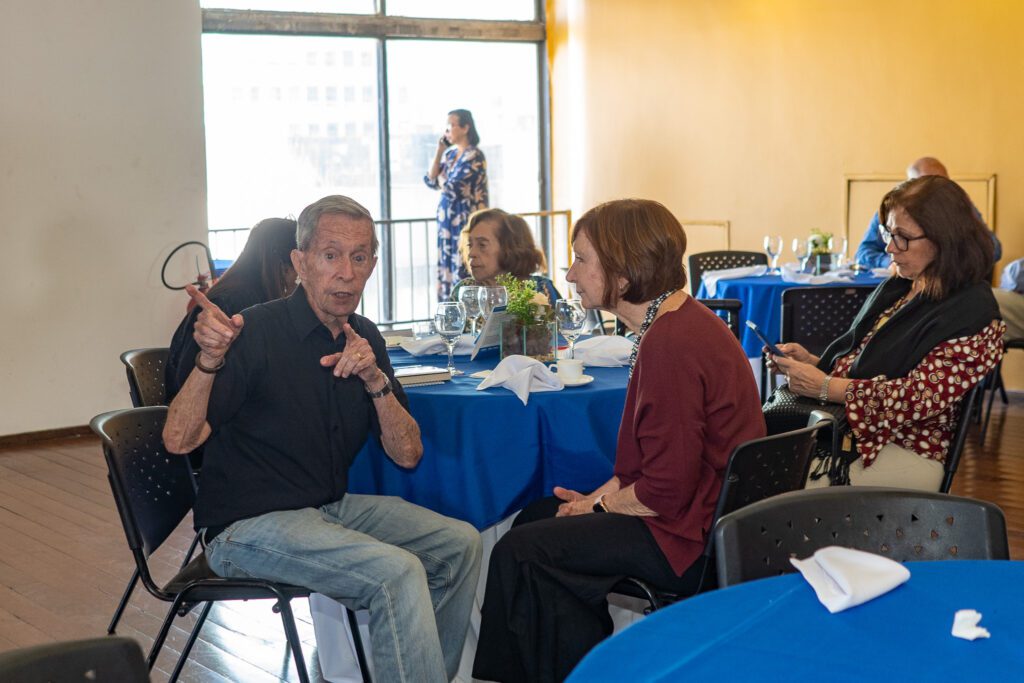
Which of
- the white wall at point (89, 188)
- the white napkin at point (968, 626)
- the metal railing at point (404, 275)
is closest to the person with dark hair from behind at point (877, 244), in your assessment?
the metal railing at point (404, 275)

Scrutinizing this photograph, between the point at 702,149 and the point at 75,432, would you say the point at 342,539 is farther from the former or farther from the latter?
the point at 702,149

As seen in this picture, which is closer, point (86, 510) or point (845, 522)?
point (845, 522)

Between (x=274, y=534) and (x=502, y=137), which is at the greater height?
(x=502, y=137)

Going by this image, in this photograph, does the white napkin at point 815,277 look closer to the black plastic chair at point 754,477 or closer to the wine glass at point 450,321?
the wine glass at point 450,321

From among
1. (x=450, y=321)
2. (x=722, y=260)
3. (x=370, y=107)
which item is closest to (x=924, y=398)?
(x=450, y=321)

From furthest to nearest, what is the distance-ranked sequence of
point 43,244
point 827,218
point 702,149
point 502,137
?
point 502,137
point 702,149
point 827,218
point 43,244

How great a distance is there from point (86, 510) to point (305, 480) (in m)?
2.79

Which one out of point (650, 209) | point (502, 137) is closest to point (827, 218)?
point (502, 137)

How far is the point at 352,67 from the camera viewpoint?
930 centimetres

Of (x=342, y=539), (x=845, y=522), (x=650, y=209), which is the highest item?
(x=650, y=209)

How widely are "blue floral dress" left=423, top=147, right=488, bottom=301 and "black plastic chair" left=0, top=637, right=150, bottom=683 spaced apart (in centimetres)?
762

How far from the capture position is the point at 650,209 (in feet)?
8.45

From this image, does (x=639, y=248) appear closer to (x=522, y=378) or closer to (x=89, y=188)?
(x=522, y=378)

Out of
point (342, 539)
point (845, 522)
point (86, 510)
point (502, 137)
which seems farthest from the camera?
point (502, 137)
